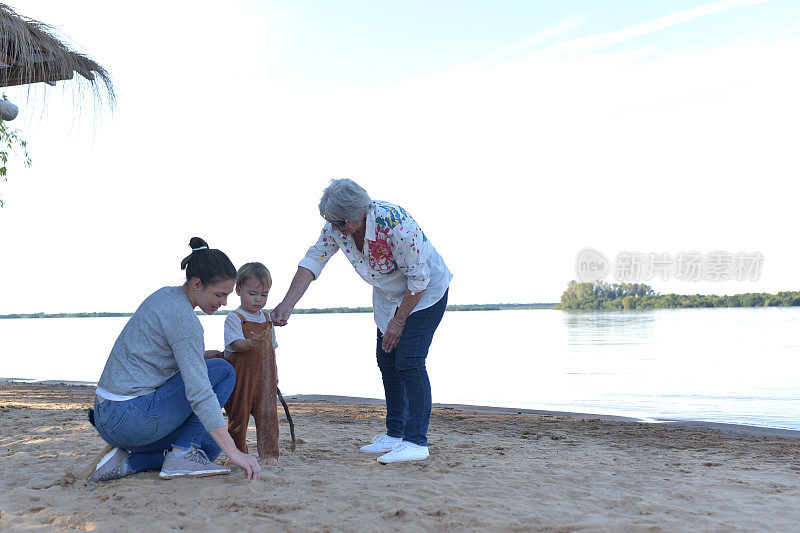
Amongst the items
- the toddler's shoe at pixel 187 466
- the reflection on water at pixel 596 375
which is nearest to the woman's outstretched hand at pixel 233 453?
the toddler's shoe at pixel 187 466

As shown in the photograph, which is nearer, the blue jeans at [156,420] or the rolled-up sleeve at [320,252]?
the blue jeans at [156,420]

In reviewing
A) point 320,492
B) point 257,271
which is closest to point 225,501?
point 320,492

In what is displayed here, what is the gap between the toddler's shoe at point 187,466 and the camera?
2.88m

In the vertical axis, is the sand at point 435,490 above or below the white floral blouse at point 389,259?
below

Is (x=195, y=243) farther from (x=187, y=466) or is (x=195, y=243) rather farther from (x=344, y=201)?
(x=187, y=466)

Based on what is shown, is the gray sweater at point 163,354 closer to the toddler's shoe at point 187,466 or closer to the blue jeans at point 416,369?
the toddler's shoe at point 187,466

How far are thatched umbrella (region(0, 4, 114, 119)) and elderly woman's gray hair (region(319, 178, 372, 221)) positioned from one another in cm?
347

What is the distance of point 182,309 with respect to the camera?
2682mm

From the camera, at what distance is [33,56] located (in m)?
5.22

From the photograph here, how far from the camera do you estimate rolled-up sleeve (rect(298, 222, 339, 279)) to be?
3.75 metres

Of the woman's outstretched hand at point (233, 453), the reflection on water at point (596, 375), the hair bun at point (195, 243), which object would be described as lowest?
the reflection on water at point (596, 375)

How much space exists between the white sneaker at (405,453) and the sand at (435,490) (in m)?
0.08

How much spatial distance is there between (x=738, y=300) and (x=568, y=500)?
80.8 meters

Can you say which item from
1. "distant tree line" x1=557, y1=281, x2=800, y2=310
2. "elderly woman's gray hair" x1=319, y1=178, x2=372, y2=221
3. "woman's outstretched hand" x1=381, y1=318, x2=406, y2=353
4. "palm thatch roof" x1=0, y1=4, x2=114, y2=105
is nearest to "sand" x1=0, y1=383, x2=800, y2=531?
"woman's outstretched hand" x1=381, y1=318, x2=406, y2=353
